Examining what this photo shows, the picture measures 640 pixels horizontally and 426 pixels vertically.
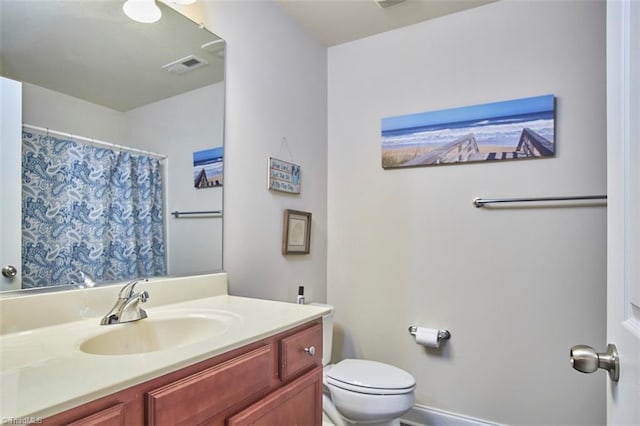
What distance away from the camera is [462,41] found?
2.03 meters

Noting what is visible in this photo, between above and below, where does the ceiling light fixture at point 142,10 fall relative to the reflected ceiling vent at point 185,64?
above

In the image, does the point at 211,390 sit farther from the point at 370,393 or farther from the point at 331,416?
the point at 331,416

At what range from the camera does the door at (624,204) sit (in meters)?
0.53

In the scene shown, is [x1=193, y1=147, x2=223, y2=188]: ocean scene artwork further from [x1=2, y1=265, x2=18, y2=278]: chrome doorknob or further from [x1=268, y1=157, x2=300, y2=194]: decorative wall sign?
[x1=2, y1=265, x2=18, y2=278]: chrome doorknob

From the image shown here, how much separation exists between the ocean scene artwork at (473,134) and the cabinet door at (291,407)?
4.54 feet

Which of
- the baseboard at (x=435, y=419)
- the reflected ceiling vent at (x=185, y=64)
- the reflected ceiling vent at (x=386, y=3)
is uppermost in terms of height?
the reflected ceiling vent at (x=386, y=3)

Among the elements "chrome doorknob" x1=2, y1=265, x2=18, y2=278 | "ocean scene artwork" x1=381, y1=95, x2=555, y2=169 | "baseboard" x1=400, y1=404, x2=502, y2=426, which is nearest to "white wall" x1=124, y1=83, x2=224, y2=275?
"chrome doorknob" x1=2, y1=265, x2=18, y2=278

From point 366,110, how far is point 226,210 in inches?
46.8

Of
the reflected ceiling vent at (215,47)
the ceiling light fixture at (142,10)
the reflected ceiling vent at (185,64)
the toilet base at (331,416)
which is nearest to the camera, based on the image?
the ceiling light fixture at (142,10)

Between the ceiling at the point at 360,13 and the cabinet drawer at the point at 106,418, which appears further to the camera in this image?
the ceiling at the point at 360,13

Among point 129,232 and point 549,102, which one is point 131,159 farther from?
point 549,102

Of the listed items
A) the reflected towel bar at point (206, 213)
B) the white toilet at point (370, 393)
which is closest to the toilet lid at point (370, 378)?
the white toilet at point (370, 393)

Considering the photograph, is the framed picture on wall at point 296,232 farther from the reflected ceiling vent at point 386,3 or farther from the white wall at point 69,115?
the reflected ceiling vent at point 386,3

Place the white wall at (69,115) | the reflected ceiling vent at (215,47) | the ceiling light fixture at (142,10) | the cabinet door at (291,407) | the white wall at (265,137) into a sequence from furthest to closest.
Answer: the white wall at (265,137) → the reflected ceiling vent at (215,47) → the ceiling light fixture at (142,10) → the white wall at (69,115) → the cabinet door at (291,407)
